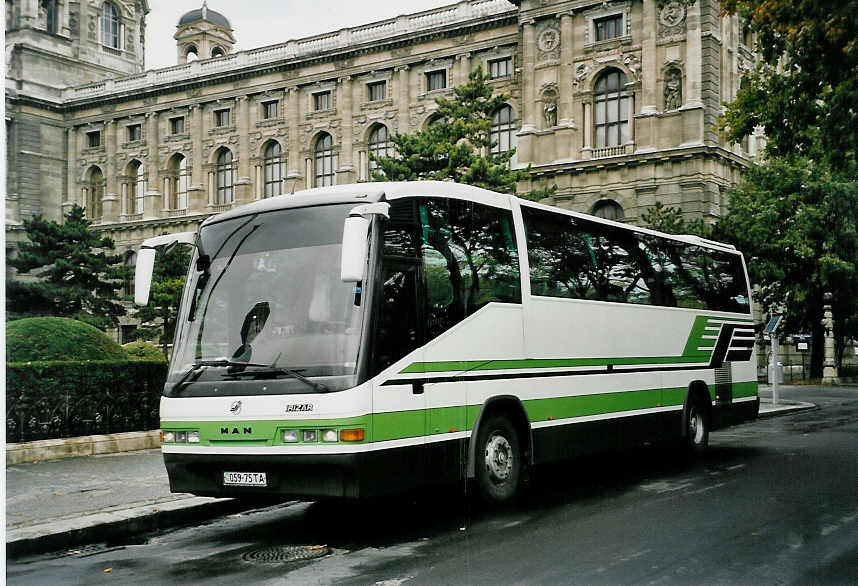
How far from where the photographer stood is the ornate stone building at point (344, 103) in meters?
45.2

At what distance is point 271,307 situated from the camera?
8469 millimetres

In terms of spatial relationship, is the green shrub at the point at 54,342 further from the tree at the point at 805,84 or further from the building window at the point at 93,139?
the building window at the point at 93,139

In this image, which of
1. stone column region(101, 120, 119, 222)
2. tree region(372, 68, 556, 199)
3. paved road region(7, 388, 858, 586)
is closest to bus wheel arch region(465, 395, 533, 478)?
paved road region(7, 388, 858, 586)

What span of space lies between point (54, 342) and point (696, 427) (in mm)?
9850

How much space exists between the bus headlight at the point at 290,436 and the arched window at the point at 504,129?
150ft

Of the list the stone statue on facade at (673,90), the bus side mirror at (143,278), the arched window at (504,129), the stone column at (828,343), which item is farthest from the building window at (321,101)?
the bus side mirror at (143,278)

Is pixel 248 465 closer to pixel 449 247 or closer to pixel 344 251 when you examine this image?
pixel 344 251

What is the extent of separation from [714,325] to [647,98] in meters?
33.1

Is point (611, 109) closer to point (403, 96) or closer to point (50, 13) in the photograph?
point (403, 96)

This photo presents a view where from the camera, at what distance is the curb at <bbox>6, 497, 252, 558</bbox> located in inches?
324

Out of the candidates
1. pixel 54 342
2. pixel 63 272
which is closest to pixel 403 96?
pixel 63 272

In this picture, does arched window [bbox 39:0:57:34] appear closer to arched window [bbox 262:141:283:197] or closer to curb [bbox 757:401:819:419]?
arched window [bbox 262:141:283:197]

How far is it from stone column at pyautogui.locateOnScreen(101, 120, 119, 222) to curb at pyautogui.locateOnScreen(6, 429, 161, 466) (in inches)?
2321

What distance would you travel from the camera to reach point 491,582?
6.65 meters
